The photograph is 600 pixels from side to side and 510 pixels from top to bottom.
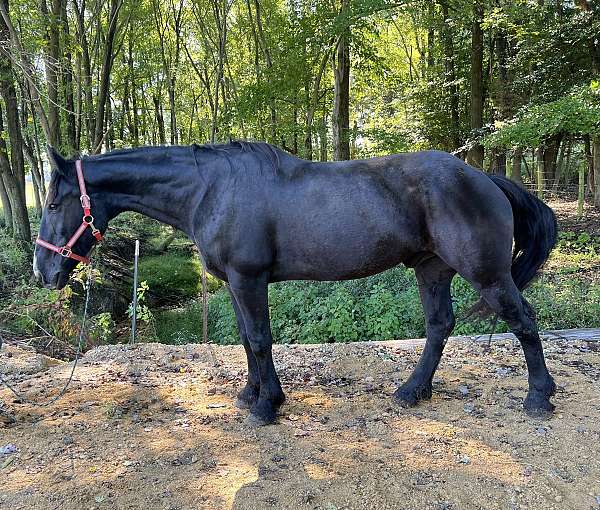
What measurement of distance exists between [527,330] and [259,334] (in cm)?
187

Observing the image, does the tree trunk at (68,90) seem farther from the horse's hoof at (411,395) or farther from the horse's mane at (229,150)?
the horse's hoof at (411,395)

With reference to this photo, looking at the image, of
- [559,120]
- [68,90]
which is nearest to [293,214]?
[559,120]

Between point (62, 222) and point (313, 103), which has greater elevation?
point (313, 103)

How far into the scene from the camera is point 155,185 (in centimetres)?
337

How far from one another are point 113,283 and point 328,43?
7045mm

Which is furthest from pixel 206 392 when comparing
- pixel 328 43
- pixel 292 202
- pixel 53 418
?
pixel 328 43

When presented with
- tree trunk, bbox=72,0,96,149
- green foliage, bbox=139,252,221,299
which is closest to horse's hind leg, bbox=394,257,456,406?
green foliage, bbox=139,252,221,299

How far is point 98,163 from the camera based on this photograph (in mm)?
3281

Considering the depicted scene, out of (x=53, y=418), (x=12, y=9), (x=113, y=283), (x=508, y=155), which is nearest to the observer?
(x=53, y=418)

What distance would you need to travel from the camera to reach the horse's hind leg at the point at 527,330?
132 inches

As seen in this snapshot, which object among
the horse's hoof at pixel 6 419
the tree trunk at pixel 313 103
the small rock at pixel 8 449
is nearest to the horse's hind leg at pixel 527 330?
the small rock at pixel 8 449

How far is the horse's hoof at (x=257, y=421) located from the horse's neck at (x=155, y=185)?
143 cm

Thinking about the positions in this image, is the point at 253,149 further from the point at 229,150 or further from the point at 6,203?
the point at 6,203

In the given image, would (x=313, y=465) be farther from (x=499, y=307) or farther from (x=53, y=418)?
(x=53, y=418)
